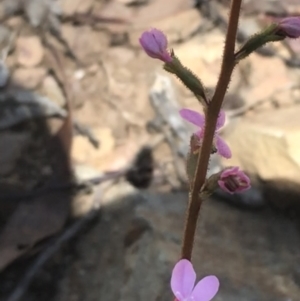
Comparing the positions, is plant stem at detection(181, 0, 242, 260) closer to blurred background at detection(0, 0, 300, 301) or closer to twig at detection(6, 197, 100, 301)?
blurred background at detection(0, 0, 300, 301)

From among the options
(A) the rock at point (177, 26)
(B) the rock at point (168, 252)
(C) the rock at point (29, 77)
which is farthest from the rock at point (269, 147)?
(C) the rock at point (29, 77)

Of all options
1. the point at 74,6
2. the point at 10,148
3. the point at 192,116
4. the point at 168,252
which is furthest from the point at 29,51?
the point at 192,116

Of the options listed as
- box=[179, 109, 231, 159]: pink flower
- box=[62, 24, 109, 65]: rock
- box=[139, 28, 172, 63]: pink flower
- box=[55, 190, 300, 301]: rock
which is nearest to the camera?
box=[139, 28, 172, 63]: pink flower

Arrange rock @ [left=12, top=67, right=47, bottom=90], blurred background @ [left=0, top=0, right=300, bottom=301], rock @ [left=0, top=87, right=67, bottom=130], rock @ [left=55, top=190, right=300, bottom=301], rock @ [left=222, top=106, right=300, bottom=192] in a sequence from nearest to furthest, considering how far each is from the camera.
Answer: rock @ [left=55, top=190, right=300, bottom=301] < blurred background @ [left=0, top=0, right=300, bottom=301] < rock @ [left=222, top=106, right=300, bottom=192] < rock @ [left=0, top=87, right=67, bottom=130] < rock @ [left=12, top=67, right=47, bottom=90]

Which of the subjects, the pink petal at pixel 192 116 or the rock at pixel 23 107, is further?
the rock at pixel 23 107

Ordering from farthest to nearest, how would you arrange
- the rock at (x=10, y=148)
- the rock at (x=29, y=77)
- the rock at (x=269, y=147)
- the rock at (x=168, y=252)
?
the rock at (x=29, y=77), the rock at (x=10, y=148), the rock at (x=269, y=147), the rock at (x=168, y=252)

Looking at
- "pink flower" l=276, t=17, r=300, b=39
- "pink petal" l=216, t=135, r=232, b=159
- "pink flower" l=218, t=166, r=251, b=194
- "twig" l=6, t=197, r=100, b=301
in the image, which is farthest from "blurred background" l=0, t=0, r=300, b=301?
"pink flower" l=276, t=17, r=300, b=39

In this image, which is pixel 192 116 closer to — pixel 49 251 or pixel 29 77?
pixel 49 251

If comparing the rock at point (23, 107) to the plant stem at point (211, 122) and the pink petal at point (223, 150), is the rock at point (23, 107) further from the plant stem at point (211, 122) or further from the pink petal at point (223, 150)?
the plant stem at point (211, 122)
